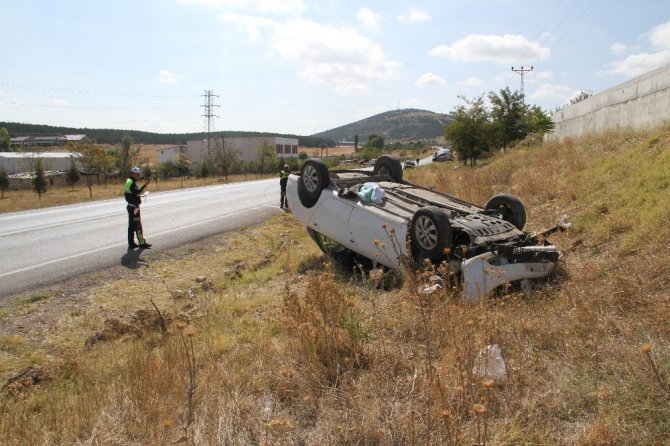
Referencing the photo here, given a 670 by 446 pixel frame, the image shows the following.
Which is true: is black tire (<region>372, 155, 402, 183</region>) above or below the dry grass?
above

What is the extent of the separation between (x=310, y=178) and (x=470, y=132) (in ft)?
83.4

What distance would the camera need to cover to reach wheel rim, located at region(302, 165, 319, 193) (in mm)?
8094

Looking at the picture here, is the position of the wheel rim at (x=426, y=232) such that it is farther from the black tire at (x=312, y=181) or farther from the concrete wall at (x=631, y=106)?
the concrete wall at (x=631, y=106)

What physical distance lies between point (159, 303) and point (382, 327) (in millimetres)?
3622

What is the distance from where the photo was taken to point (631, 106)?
1514 cm

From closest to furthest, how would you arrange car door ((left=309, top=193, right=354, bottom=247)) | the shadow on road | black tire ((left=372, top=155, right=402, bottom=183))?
car door ((left=309, top=193, right=354, bottom=247))
the shadow on road
black tire ((left=372, top=155, right=402, bottom=183))

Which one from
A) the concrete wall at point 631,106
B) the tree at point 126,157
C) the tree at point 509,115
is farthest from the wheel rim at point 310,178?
the tree at point 126,157

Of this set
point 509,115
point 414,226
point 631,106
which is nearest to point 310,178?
point 414,226

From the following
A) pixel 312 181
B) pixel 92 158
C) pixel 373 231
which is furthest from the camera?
pixel 92 158

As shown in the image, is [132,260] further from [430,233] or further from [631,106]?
[631,106]

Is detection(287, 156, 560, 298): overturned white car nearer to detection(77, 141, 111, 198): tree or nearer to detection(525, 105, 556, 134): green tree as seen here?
detection(525, 105, 556, 134): green tree

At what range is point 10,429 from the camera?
120 inches

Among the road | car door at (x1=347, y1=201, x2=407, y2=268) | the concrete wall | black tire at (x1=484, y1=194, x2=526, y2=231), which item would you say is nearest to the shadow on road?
the road

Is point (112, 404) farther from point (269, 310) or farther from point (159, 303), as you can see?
point (159, 303)
